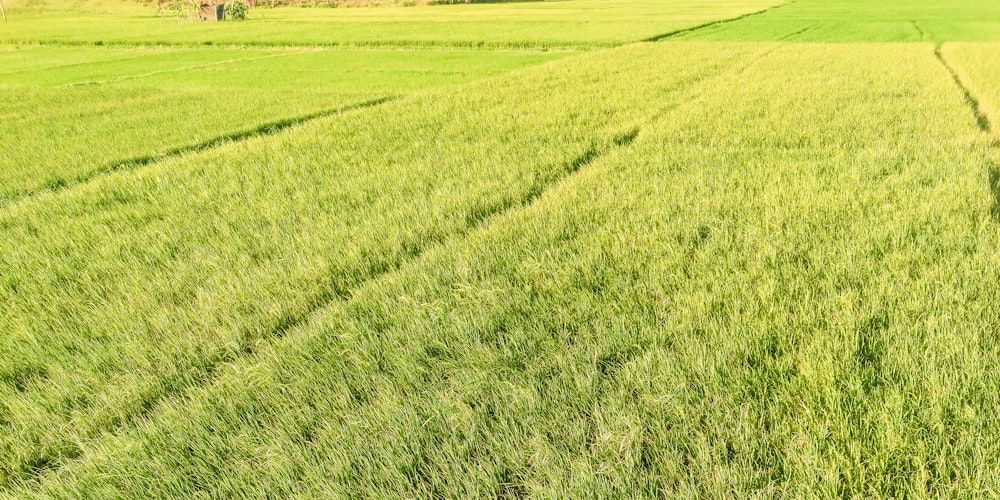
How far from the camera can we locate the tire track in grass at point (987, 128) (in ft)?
12.9

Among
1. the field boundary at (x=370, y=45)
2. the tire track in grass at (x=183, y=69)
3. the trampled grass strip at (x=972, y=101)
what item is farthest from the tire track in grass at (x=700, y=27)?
the tire track in grass at (x=183, y=69)

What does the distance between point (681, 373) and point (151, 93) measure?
13.6m

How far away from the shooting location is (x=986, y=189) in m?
4.02

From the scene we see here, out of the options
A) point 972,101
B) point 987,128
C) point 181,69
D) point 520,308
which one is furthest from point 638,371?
point 181,69

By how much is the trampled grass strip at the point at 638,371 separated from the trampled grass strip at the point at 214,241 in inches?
10.9

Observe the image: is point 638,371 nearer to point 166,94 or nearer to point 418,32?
point 166,94

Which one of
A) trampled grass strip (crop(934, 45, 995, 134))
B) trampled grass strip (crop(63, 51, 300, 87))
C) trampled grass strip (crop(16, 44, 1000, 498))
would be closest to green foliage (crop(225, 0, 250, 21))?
trampled grass strip (crop(63, 51, 300, 87))

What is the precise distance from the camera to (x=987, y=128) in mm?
6332

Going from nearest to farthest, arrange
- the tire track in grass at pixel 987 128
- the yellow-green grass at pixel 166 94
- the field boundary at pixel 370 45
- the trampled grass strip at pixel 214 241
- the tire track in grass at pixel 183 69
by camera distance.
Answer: the trampled grass strip at pixel 214 241
the tire track in grass at pixel 987 128
the yellow-green grass at pixel 166 94
the tire track in grass at pixel 183 69
the field boundary at pixel 370 45

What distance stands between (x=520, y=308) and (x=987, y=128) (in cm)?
634

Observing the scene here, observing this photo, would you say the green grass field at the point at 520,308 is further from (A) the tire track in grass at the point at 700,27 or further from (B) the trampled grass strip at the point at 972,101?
(A) the tire track in grass at the point at 700,27

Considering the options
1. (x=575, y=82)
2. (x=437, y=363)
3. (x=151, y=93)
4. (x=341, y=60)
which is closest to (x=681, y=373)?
(x=437, y=363)

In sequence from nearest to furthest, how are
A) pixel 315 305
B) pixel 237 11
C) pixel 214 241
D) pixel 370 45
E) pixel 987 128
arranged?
pixel 315 305
pixel 214 241
pixel 987 128
pixel 370 45
pixel 237 11

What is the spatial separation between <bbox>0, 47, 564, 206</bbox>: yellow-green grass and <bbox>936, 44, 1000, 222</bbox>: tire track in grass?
816cm
